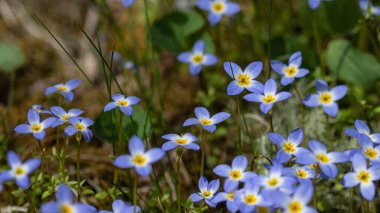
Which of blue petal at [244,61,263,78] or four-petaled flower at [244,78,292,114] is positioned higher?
blue petal at [244,61,263,78]

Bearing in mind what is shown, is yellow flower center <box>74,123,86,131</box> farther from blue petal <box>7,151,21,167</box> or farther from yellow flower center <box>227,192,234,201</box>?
yellow flower center <box>227,192,234,201</box>

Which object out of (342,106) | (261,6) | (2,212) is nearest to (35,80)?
(2,212)

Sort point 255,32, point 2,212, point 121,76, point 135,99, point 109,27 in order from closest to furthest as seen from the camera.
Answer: point 135,99
point 2,212
point 255,32
point 121,76
point 109,27

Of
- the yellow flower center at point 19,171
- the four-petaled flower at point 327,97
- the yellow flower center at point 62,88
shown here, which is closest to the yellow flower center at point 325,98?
the four-petaled flower at point 327,97

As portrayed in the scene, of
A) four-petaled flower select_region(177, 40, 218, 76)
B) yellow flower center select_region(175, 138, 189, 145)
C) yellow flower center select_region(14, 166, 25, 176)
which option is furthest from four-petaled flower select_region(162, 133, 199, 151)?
four-petaled flower select_region(177, 40, 218, 76)

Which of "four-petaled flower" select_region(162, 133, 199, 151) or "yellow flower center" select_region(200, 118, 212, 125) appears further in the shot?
"yellow flower center" select_region(200, 118, 212, 125)

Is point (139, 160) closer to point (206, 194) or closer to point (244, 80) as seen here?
point (206, 194)

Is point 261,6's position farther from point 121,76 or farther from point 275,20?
point 121,76

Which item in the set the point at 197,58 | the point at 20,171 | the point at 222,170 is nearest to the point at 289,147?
the point at 222,170
